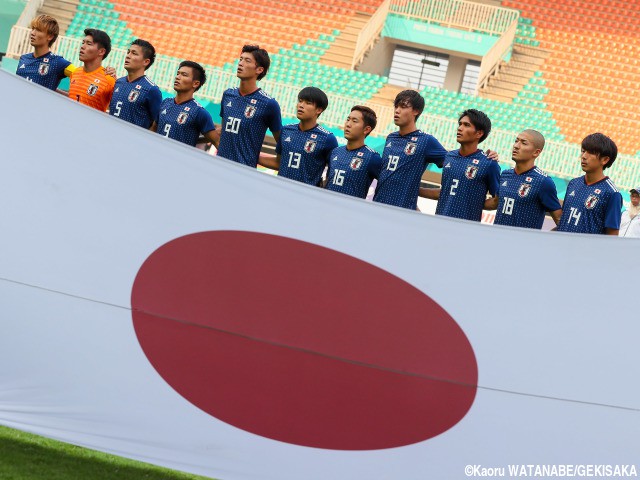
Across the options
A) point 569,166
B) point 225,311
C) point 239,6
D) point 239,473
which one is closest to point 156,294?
point 225,311

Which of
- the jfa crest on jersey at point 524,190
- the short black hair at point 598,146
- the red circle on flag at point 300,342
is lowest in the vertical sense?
the red circle on flag at point 300,342

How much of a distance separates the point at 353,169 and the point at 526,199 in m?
0.94

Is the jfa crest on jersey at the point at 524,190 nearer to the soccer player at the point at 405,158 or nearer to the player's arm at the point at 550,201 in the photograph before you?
the player's arm at the point at 550,201

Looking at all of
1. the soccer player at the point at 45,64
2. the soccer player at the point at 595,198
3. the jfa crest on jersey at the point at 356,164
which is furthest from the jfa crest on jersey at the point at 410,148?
the soccer player at the point at 45,64

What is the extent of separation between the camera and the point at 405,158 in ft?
16.6

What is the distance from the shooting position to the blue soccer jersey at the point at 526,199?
470 centimetres

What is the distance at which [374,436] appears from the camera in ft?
11.2

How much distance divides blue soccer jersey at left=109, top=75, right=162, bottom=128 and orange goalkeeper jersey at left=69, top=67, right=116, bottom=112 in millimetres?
269

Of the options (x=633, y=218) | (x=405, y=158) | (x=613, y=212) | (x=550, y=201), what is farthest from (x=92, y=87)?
(x=633, y=218)

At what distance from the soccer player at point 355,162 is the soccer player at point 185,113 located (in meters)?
0.84

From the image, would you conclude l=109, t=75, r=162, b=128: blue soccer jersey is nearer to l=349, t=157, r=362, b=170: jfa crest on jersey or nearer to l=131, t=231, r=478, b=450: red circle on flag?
l=349, t=157, r=362, b=170: jfa crest on jersey

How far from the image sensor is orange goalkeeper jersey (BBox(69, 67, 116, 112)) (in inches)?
230

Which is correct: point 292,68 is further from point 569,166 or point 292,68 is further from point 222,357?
point 222,357

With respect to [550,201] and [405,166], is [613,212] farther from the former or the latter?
[405,166]
